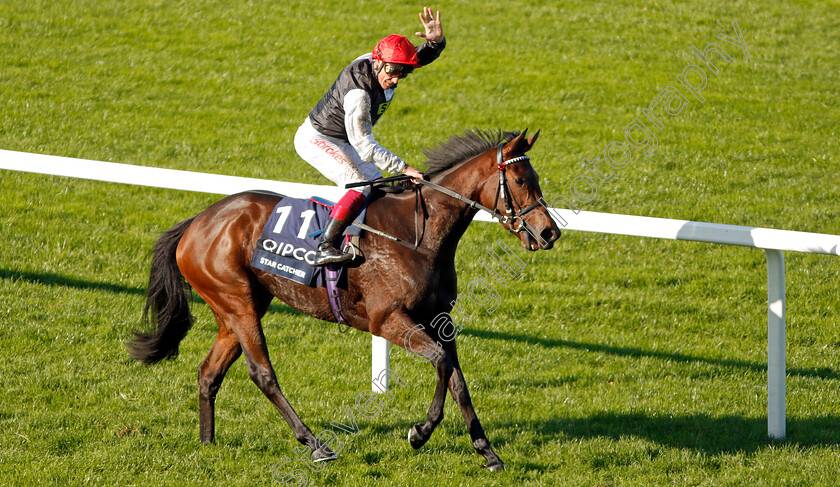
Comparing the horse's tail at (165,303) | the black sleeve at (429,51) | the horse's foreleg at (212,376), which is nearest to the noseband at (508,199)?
the black sleeve at (429,51)

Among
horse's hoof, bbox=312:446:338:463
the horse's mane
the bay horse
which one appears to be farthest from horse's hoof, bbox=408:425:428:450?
the horse's mane

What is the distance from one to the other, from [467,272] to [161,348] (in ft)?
11.9

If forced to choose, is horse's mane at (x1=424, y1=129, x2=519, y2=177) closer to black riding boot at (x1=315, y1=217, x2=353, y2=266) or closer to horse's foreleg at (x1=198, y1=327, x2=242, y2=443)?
black riding boot at (x1=315, y1=217, x2=353, y2=266)

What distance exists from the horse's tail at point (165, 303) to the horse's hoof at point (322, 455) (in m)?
1.37

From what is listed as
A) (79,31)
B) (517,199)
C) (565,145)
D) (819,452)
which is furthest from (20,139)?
(819,452)

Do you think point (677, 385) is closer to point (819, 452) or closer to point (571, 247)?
point (819, 452)

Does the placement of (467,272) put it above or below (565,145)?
below

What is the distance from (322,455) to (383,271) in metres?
1.17

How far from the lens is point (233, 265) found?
5.38 metres

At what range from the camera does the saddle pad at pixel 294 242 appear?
5176 millimetres

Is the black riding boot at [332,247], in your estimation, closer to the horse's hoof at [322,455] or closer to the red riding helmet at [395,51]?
the red riding helmet at [395,51]

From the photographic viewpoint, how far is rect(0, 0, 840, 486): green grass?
5.38 m

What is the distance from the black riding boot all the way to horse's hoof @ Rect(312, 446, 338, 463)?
1.13 m

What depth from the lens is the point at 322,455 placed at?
5.08m
